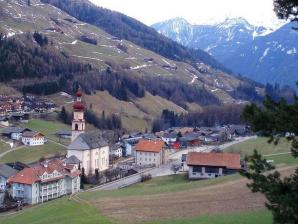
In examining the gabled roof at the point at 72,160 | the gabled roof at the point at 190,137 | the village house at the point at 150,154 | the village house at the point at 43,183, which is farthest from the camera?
the gabled roof at the point at 190,137

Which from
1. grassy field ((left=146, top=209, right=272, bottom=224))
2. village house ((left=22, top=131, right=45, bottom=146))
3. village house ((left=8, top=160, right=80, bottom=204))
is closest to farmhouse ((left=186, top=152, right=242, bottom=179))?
village house ((left=8, top=160, right=80, bottom=204))

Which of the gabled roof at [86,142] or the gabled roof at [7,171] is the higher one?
the gabled roof at [86,142]

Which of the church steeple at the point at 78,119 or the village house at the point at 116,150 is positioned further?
the village house at the point at 116,150

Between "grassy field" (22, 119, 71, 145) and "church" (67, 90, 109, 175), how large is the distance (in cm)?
1812

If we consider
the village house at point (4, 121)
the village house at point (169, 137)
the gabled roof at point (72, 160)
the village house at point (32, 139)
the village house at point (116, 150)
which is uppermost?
the village house at point (4, 121)

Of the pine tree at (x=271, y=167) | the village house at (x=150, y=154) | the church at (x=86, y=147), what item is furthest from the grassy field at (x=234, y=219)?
the village house at (x=150, y=154)

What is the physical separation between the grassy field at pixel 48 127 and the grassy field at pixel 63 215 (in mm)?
64085

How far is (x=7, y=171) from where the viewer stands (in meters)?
81.7

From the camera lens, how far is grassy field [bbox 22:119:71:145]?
410 feet

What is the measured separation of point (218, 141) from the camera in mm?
130250

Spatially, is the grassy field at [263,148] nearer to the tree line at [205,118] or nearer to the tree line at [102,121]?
the tree line at [102,121]

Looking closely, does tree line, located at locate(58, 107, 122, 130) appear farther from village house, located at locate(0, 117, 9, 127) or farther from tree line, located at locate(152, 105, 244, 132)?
village house, located at locate(0, 117, 9, 127)

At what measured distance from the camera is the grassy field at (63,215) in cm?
4466

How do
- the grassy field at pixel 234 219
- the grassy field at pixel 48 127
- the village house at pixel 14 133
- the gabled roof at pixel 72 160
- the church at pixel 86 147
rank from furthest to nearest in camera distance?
the grassy field at pixel 48 127, the village house at pixel 14 133, the church at pixel 86 147, the gabled roof at pixel 72 160, the grassy field at pixel 234 219
